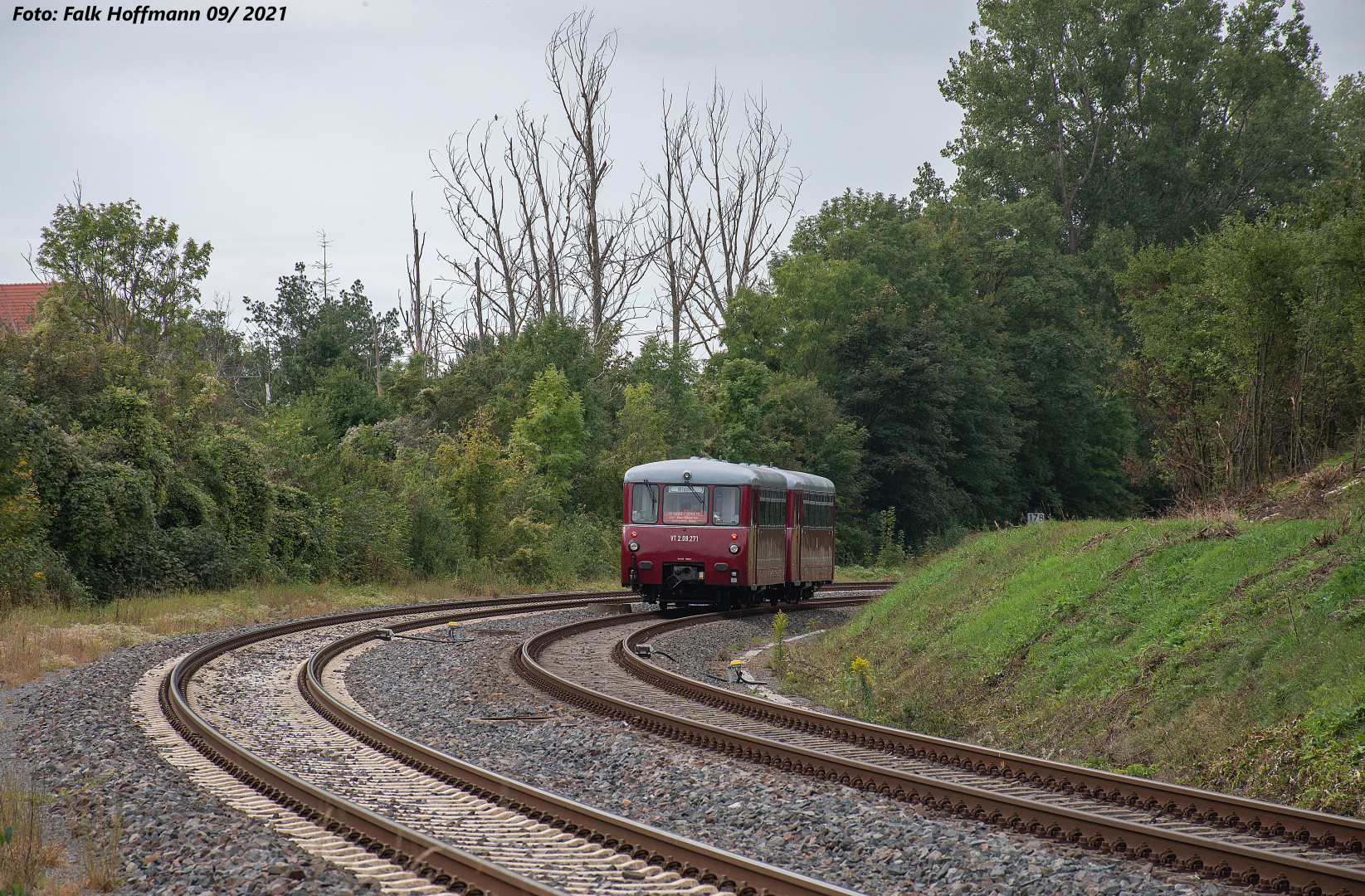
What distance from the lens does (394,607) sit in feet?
67.8

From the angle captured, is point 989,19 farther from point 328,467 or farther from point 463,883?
point 463,883

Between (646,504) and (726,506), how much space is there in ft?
5.46

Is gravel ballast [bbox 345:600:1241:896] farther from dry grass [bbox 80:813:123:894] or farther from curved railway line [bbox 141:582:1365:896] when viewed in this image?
dry grass [bbox 80:813:123:894]

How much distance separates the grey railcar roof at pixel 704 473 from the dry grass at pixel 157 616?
6.24 meters

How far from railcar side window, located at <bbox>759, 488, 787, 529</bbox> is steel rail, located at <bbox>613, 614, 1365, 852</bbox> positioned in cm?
953

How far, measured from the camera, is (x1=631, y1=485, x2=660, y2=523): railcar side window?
21.0 m

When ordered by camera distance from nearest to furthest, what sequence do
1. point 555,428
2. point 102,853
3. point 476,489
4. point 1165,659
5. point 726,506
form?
point 102,853
point 1165,659
point 726,506
point 476,489
point 555,428

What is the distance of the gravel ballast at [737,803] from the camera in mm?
5684

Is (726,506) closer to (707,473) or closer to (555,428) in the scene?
(707,473)

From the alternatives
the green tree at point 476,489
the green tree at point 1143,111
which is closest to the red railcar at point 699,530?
the green tree at point 476,489

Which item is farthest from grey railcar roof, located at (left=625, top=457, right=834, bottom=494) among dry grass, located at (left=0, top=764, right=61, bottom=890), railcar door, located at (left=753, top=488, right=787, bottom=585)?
dry grass, located at (left=0, top=764, right=61, bottom=890)

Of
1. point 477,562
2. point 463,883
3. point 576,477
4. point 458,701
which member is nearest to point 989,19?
point 576,477

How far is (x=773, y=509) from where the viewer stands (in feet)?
72.1

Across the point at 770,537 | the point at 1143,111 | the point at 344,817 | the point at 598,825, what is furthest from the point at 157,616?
the point at 1143,111
